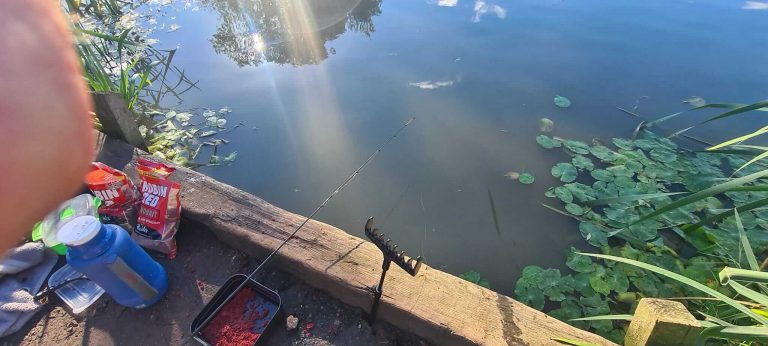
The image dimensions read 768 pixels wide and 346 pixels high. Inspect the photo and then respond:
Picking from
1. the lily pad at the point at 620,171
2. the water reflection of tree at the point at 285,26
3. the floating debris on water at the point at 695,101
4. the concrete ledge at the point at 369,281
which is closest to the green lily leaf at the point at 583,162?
the lily pad at the point at 620,171

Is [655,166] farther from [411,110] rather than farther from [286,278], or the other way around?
[286,278]

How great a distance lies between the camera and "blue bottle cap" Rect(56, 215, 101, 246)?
134 cm

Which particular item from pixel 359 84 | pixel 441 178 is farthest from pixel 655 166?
pixel 359 84

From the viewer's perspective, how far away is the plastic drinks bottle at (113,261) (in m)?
1.38

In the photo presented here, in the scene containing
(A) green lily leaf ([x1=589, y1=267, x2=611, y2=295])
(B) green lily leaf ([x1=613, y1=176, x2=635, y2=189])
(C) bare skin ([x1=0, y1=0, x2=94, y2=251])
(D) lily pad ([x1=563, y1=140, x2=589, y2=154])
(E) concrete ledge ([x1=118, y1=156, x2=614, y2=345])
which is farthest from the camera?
(D) lily pad ([x1=563, y1=140, x2=589, y2=154])

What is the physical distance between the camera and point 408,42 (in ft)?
14.6

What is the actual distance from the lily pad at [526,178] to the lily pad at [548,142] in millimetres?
388

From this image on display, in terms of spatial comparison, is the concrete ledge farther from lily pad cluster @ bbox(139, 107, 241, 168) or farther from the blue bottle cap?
lily pad cluster @ bbox(139, 107, 241, 168)

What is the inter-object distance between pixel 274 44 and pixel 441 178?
10.6 feet

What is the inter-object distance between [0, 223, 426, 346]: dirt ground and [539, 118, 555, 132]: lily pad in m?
2.36

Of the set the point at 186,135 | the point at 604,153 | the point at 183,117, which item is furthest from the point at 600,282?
the point at 183,117

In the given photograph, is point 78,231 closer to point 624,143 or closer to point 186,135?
point 186,135

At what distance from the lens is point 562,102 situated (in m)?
3.39

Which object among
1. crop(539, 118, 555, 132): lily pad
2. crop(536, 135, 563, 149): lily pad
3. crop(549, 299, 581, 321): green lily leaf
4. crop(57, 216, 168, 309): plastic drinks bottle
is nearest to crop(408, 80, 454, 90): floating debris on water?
crop(539, 118, 555, 132): lily pad
